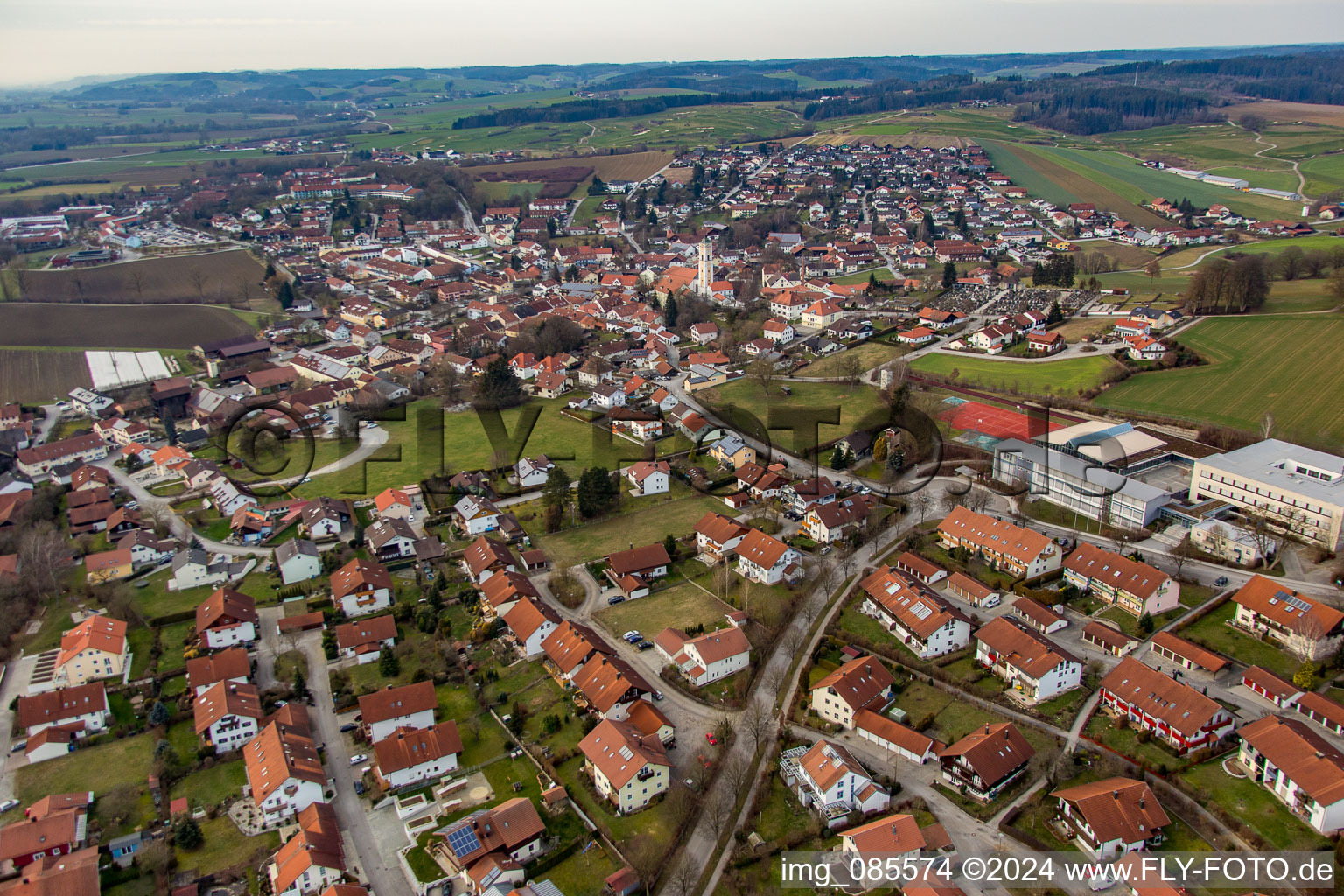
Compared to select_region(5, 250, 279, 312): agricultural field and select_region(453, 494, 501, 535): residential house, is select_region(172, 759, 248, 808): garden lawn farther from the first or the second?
select_region(5, 250, 279, 312): agricultural field

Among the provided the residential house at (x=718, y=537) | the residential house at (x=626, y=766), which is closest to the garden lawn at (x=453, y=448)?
the residential house at (x=718, y=537)

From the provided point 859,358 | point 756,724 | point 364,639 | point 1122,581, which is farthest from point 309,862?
point 859,358

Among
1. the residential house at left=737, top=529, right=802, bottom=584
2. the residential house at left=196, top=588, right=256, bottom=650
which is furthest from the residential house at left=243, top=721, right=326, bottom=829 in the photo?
the residential house at left=737, top=529, right=802, bottom=584

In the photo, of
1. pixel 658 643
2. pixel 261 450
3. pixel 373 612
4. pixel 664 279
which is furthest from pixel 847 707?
pixel 664 279

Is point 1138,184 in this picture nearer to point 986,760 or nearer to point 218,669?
point 986,760

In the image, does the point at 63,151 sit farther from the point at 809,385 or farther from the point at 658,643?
the point at 658,643
